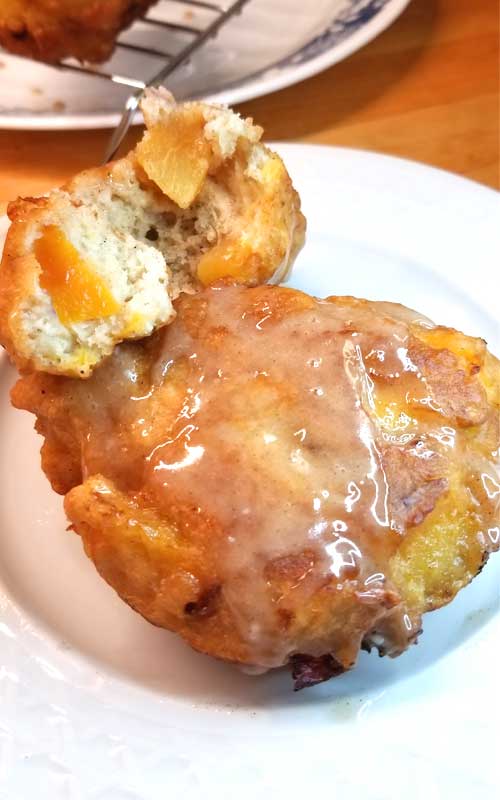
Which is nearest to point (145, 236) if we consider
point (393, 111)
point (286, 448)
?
point (286, 448)

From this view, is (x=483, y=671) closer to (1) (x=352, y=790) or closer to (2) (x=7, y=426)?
(1) (x=352, y=790)

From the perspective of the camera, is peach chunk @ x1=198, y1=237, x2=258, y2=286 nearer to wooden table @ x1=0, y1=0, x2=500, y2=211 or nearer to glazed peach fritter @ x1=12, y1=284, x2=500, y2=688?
glazed peach fritter @ x1=12, y1=284, x2=500, y2=688

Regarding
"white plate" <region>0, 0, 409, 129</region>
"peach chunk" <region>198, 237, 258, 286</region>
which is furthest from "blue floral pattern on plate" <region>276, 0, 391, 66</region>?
"peach chunk" <region>198, 237, 258, 286</region>

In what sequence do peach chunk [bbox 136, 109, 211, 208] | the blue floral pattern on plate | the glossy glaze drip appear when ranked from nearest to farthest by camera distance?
the glossy glaze drip, peach chunk [bbox 136, 109, 211, 208], the blue floral pattern on plate

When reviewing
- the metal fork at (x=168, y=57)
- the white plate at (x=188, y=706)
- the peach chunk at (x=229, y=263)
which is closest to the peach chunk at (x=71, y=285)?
the peach chunk at (x=229, y=263)

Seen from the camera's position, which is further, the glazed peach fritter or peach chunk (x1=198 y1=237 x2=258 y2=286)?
peach chunk (x1=198 y1=237 x2=258 y2=286)

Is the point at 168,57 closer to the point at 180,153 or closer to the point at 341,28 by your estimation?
the point at 341,28

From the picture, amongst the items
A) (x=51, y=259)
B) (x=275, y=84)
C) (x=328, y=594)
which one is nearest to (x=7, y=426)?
(x=51, y=259)
